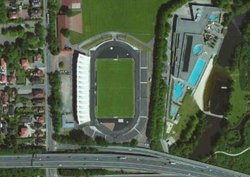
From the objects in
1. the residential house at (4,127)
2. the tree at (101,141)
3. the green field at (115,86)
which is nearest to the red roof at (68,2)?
the green field at (115,86)

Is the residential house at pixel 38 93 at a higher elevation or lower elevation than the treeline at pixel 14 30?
lower

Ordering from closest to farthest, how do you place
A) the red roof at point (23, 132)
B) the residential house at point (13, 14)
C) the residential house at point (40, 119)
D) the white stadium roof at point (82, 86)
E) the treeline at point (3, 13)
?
the treeline at point (3, 13), the residential house at point (13, 14), the white stadium roof at point (82, 86), the red roof at point (23, 132), the residential house at point (40, 119)

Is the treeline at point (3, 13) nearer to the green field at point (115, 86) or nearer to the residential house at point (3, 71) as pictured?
the residential house at point (3, 71)

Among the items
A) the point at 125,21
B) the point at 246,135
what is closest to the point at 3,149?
the point at 125,21

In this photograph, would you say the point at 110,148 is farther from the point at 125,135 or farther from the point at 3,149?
the point at 3,149

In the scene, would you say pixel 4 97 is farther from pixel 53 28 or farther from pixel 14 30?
pixel 53 28

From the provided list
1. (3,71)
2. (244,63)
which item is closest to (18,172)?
(3,71)

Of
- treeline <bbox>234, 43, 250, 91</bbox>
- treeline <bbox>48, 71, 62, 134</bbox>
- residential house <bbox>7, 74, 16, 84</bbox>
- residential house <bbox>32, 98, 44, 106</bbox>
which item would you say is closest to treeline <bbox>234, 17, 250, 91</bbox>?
treeline <bbox>234, 43, 250, 91</bbox>
